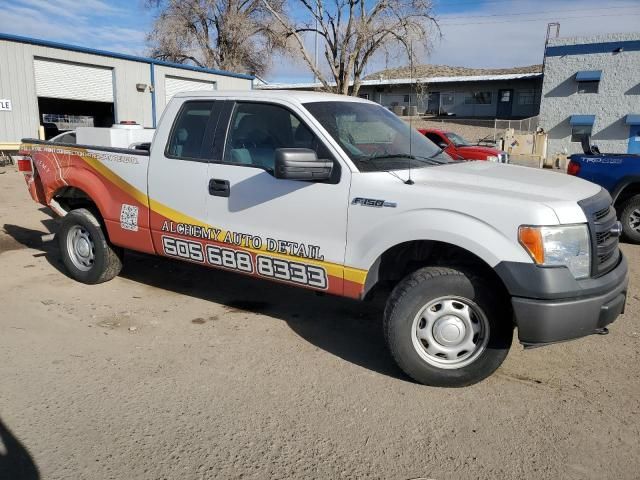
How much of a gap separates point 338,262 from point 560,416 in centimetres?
171

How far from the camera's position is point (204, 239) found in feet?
14.7

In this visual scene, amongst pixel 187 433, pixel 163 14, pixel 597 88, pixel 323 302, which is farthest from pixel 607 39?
pixel 187 433

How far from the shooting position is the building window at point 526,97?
1770 inches

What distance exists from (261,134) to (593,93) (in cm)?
3537

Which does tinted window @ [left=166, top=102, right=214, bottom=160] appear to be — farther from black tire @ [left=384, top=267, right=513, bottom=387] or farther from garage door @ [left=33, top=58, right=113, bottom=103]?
garage door @ [left=33, top=58, right=113, bottom=103]

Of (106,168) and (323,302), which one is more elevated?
(106,168)

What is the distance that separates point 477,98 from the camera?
157ft

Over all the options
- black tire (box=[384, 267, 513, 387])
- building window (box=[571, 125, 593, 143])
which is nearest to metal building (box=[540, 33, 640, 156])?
building window (box=[571, 125, 593, 143])

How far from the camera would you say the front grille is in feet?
10.7

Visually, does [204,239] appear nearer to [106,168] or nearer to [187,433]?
[106,168]

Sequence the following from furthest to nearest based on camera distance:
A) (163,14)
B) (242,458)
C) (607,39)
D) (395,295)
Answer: (163,14), (607,39), (395,295), (242,458)

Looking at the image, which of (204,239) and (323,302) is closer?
(204,239)

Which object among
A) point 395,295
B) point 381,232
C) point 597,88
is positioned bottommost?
point 395,295

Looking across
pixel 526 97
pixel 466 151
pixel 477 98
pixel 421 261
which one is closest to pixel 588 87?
pixel 526 97
